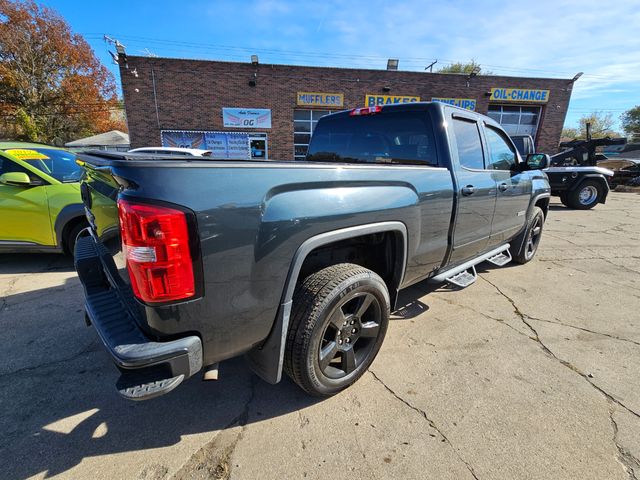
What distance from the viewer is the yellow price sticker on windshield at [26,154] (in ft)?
13.8

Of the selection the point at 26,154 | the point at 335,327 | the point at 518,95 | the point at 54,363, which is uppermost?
the point at 518,95

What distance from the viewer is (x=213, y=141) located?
17219mm

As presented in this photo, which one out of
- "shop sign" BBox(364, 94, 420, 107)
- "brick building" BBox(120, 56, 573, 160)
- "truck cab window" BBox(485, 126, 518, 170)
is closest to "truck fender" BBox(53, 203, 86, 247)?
"truck cab window" BBox(485, 126, 518, 170)

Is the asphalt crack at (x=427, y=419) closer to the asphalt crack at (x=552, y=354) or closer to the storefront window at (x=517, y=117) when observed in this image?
the asphalt crack at (x=552, y=354)

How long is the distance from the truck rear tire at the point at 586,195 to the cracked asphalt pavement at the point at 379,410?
9.47 meters

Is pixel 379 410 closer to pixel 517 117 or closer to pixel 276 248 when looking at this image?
pixel 276 248

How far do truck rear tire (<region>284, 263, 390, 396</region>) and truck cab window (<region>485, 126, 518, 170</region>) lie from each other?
7.34 ft

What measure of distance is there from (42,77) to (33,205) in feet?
129

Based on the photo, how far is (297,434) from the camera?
1.91 meters

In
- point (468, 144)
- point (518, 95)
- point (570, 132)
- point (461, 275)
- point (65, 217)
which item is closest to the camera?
point (468, 144)

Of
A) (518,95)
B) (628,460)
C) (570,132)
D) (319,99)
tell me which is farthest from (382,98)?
(570,132)

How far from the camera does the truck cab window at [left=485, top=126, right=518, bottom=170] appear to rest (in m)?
3.48

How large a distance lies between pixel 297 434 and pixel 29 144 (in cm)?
567

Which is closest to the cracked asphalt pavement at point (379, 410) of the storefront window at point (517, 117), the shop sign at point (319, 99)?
the shop sign at point (319, 99)
